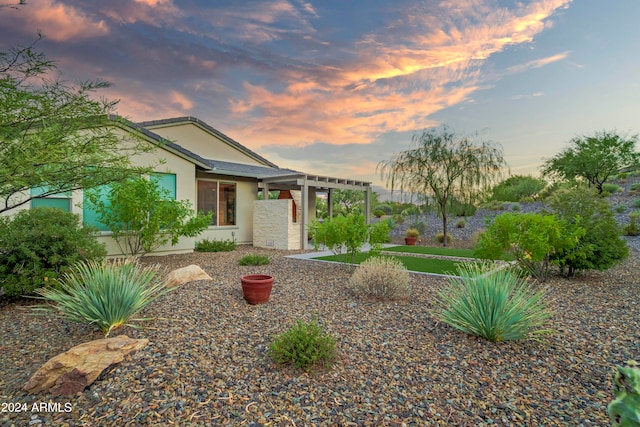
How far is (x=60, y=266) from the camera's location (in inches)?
216

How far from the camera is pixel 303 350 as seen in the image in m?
3.48

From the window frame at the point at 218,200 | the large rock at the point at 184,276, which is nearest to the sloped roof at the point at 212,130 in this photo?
the window frame at the point at 218,200

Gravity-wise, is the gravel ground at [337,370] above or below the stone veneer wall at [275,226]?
below

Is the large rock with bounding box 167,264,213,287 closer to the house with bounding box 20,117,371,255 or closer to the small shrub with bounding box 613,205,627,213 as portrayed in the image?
the house with bounding box 20,117,371,255

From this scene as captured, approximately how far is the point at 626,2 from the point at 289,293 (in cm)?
1138

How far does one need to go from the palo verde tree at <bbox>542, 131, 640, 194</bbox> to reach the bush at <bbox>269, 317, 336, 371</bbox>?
25.0m

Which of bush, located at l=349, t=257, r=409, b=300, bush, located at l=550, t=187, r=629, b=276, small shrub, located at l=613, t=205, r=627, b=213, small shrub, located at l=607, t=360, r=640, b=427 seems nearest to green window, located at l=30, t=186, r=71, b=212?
bush, located at l=349, t=257, r=409, b=300

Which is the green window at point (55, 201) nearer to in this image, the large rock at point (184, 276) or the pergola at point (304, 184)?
the large rock at point (184, 276)

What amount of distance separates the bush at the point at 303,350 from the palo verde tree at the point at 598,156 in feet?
81.9

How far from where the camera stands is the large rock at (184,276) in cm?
638

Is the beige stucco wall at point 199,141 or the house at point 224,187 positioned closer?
the house at point 224,187

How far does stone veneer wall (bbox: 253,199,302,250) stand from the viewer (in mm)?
12508

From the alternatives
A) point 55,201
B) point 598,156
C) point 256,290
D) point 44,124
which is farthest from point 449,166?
point 44,124

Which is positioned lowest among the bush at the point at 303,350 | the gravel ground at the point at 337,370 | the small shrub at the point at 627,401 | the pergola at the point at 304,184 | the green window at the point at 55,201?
the gravel ground at the point at 337,370
